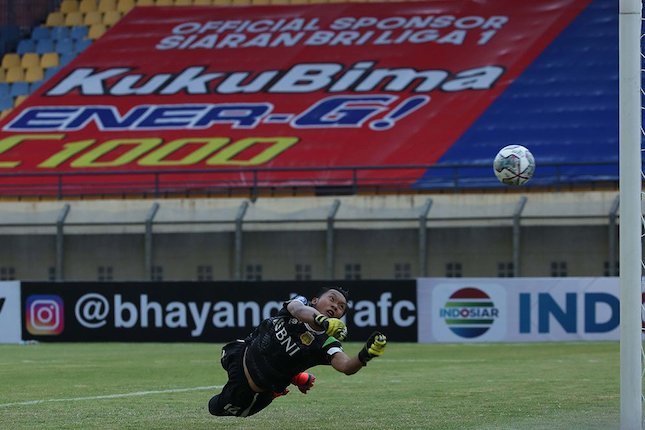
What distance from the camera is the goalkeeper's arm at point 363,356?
31.3 ft

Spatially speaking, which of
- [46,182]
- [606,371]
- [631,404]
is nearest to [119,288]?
[46,182]

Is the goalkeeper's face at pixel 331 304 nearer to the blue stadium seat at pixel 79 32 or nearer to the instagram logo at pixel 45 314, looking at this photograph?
the instagram logo at pixel 45 314

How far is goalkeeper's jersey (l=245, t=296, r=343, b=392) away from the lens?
1045 centimetres

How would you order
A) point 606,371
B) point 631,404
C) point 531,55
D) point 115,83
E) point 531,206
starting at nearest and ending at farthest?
point 631,404, point 606,371, point 531,206, point 531,55, point 115,83

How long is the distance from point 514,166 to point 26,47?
31.6m

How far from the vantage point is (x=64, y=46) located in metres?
41.6

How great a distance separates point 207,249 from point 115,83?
25.6 feet

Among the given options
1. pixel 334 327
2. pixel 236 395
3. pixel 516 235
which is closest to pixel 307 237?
pixel 516 235

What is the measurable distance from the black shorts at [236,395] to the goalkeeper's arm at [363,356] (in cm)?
85

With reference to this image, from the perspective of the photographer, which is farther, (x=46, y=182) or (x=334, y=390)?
(x=46, y=182)

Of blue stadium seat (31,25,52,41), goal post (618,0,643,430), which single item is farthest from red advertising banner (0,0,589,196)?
goal post (618,0,643,430)

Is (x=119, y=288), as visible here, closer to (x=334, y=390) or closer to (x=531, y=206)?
(x=531, y=206)

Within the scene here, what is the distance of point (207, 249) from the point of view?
113 ft

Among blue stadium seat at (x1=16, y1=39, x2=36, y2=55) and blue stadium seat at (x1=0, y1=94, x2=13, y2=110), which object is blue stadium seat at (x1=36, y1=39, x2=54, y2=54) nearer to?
blue stadium seat at (x1=16, y1=39, x2=36, y2=55)
